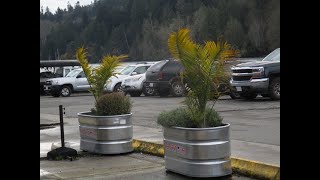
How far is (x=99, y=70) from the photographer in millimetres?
8305

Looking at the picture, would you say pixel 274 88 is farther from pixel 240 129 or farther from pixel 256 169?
pixel 256 169

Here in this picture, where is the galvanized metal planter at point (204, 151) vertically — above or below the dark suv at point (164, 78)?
below

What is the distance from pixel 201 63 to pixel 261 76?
1086 centimetres

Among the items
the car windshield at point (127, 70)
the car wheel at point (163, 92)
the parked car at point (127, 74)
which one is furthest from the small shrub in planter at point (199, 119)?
the car windshield at point (127, 70)

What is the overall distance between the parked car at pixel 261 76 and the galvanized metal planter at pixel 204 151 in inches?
418

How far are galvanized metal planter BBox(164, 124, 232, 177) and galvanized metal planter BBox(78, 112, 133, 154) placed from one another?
7.45 ft

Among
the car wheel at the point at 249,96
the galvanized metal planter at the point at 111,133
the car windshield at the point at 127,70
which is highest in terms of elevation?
the car windshield at the point at 127,70

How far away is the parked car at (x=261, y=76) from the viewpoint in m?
16.0

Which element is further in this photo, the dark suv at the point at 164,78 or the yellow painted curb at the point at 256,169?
the dark suv at the point at 164,78

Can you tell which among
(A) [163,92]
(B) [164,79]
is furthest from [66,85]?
(B) [164,79]

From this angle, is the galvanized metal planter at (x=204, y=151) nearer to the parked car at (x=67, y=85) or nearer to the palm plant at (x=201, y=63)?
the palm plant at (x=201, y=63)
